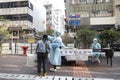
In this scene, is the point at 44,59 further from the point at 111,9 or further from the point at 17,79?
the point at 111,9

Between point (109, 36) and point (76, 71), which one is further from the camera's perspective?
point (109, 36)

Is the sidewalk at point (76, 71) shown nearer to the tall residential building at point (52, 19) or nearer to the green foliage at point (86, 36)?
the green foliage at point (86, 36)

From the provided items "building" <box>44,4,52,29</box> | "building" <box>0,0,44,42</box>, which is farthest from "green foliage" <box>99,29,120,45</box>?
"building" <box>44,4,52,29</box>

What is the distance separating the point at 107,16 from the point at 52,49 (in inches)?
1676

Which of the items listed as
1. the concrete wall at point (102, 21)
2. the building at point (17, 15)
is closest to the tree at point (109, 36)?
the concrete wall at point (102, 21)

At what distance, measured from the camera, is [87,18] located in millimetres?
52812

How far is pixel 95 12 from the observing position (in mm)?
53969

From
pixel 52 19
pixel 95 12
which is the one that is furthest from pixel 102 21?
pixel 52 19

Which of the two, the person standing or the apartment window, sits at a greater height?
the apartment window

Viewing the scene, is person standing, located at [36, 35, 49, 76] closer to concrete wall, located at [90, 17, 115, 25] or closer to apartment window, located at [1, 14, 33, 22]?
concrete wall, located at [90, 17, 115, 25]

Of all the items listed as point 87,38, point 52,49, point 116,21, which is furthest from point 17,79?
point 116,21

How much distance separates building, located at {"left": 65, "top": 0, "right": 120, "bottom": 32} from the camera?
171 feet

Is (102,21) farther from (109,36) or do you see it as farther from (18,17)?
(109,36)

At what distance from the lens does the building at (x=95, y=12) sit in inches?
2053
